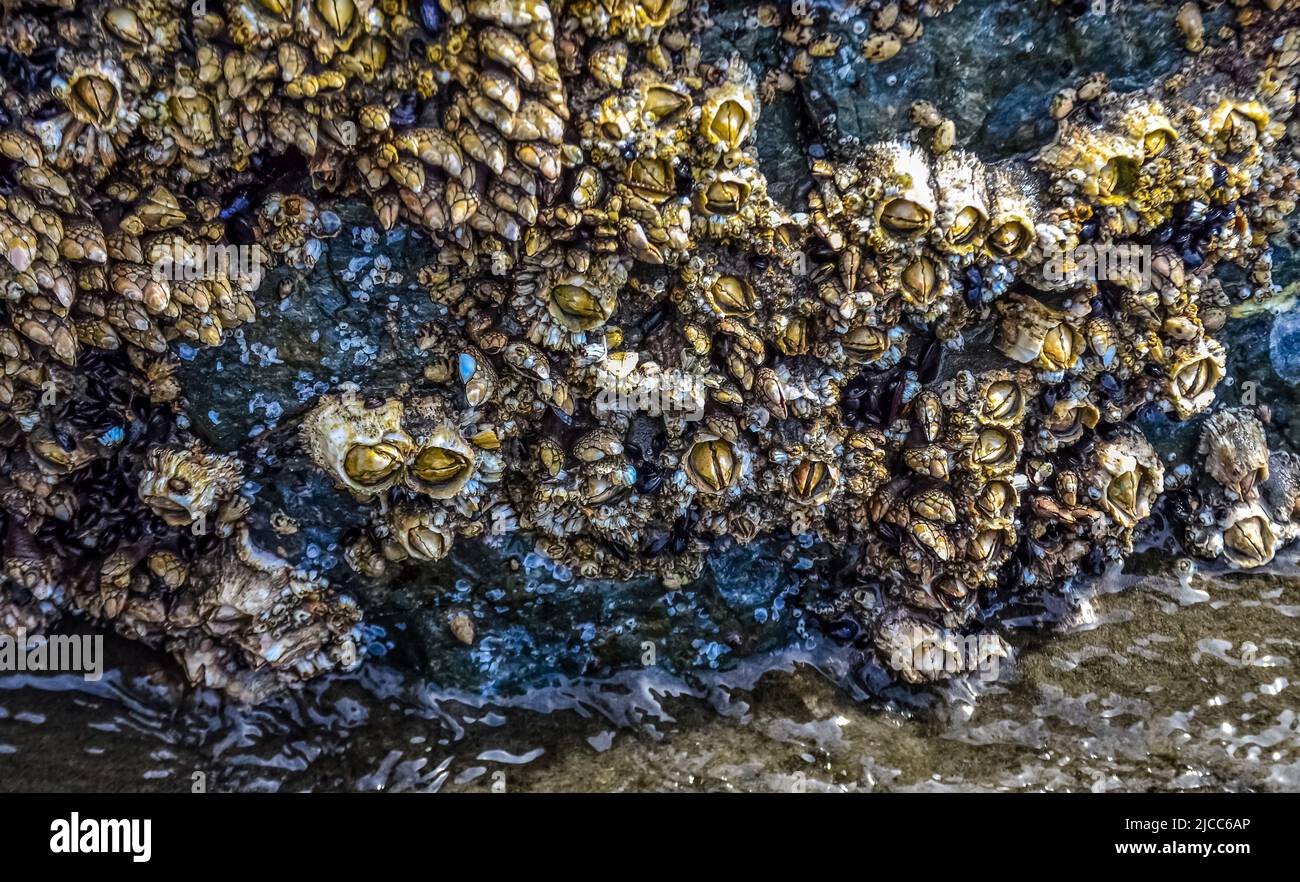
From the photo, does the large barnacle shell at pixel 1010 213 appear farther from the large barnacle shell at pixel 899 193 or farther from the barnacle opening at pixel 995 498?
the barnacle opening at pixel 995 498

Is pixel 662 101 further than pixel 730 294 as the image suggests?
No

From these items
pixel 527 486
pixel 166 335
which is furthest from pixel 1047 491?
pixel 166 335


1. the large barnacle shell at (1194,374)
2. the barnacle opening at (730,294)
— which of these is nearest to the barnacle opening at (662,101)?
the barnacle opening at (730,294)

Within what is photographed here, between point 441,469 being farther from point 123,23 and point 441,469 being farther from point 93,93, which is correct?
point 123,23

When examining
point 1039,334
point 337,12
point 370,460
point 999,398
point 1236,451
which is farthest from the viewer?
point 1236,451

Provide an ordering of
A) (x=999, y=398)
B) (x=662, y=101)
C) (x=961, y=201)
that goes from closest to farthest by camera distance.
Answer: (x=662, y=101), (x=961, y=201), (x=999, y=398)

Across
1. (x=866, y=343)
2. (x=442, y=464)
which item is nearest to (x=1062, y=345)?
(x=866, y=343)

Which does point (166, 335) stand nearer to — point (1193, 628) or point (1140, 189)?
point (1140, 189)
